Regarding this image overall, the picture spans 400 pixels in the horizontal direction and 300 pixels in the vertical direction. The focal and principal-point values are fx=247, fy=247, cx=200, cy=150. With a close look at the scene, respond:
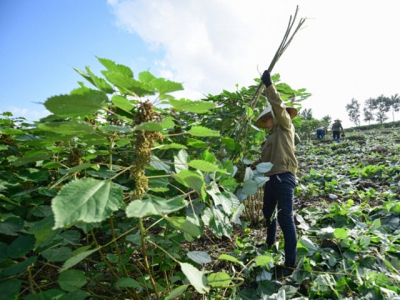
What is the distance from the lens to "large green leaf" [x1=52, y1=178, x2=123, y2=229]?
66 centimetres

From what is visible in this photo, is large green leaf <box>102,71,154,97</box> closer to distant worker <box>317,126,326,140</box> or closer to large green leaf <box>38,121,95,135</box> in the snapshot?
large green leaf <box>38,121,95,135</box>

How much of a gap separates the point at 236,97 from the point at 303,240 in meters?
1.53

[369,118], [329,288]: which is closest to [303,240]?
[329,288]

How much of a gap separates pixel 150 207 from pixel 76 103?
0.42 meters

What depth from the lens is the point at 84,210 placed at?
0.70 m

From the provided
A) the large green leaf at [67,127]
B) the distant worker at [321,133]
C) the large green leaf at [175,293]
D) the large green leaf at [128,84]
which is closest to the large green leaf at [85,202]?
the large green leaf at [67,127]

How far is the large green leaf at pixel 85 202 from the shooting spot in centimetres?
66

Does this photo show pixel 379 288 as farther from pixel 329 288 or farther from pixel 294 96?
pixel 294 96

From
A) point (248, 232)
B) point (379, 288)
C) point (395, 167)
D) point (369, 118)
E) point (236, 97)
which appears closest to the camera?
point (379, 288)

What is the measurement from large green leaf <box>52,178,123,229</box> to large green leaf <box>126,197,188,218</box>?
48mm

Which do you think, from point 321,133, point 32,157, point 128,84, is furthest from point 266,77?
point 321,133

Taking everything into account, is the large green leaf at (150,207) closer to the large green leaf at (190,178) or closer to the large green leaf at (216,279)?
the large green leaf at (190,178)

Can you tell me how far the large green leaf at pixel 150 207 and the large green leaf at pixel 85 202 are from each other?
5 centimetres

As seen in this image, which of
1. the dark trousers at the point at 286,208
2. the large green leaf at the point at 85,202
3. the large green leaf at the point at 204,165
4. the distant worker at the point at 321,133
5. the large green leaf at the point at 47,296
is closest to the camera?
the large green leaf at the point at 85,202
